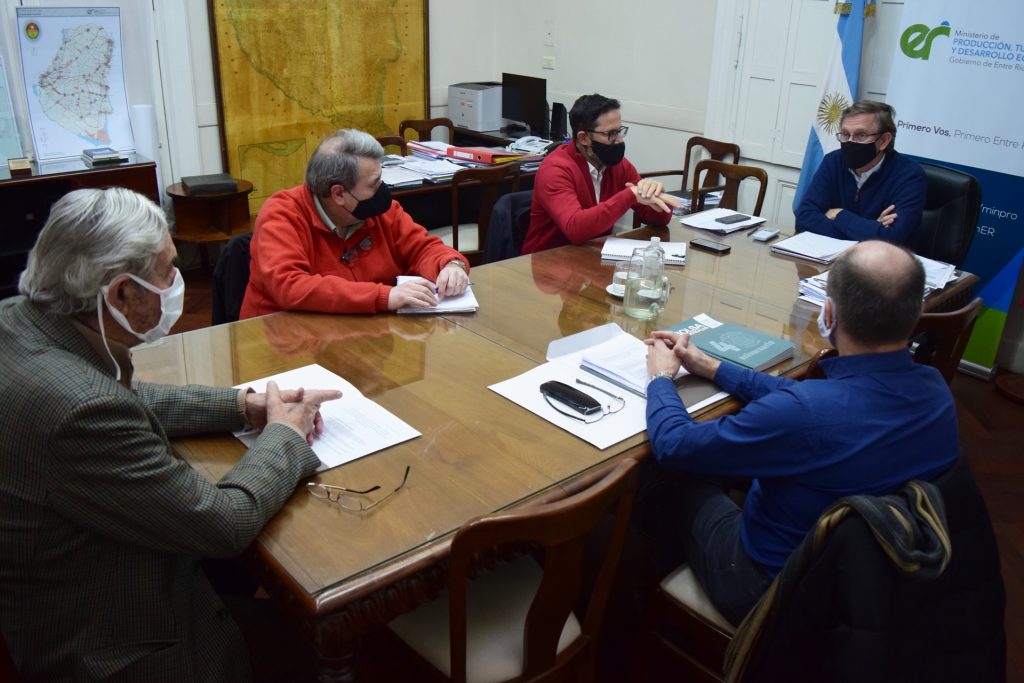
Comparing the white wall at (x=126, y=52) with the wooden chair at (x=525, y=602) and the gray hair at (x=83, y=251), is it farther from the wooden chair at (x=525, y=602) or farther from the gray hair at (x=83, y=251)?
the wooden chair at (x=525, y=602)

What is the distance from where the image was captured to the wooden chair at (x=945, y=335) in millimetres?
2014

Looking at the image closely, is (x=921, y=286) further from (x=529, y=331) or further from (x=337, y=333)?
(x=337, y=333)

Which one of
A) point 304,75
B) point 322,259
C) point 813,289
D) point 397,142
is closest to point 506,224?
point 322,259

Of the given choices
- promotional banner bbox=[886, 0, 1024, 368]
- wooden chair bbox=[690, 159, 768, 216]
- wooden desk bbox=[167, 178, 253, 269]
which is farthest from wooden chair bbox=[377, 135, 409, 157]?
promotional banner bbox=[886, 0, 1024, 368]

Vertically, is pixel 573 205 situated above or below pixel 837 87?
below

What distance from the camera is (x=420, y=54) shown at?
5.48 m

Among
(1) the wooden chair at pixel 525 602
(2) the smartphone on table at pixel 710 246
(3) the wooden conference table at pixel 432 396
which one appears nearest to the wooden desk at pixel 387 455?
(3) the wooden conference table at pixel 432 396

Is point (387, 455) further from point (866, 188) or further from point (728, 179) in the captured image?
point (728, 179)

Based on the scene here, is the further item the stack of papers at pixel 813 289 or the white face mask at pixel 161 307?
the stack of papers at pixel 813 289

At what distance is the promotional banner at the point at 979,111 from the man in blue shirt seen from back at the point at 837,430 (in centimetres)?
245

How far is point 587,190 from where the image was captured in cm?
316

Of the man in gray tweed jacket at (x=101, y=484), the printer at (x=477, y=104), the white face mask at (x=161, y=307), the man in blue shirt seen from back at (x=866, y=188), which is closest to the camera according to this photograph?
A: the man in gray tweed jacket at (x=101, y=484)

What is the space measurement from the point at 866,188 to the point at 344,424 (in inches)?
98.0

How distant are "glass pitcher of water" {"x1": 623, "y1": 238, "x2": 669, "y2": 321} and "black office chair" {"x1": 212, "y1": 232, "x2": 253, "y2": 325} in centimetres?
116
